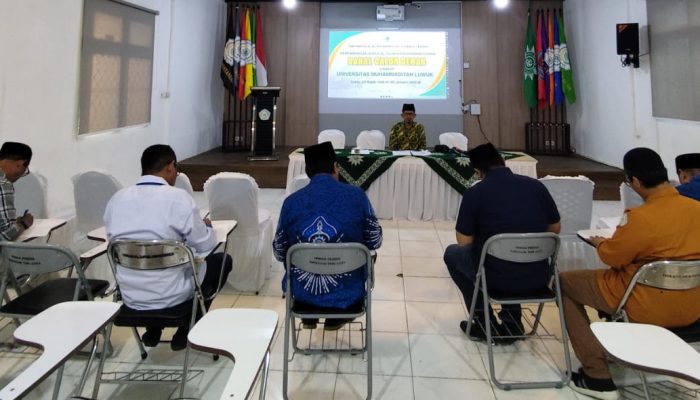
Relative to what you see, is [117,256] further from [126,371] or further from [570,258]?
[570,258]

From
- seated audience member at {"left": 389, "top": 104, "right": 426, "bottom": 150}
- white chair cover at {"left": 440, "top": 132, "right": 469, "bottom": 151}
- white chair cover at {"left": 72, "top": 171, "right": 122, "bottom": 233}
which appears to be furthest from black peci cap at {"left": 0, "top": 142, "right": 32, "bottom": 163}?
white chair cover at {"left": 440, "top": 132, "right": 469, "bottom": 151}

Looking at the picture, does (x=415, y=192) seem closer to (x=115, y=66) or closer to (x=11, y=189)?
(x=11, y=189)

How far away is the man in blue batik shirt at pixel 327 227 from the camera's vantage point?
1785 mm

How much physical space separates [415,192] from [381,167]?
0.48 m

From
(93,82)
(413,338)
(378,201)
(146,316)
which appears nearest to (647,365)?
(413,338)

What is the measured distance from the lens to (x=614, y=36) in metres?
5.95

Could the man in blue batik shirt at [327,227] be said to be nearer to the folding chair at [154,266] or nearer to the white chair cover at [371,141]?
the folding chair at [154,266]

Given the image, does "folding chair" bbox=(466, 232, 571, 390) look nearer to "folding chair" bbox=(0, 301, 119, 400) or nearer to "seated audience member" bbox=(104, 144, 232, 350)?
"seated audience member" bbox=(104, 144, 232, 350)

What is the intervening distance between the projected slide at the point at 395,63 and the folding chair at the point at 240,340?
686 cm

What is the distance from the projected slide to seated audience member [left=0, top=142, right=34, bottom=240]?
19.9ft

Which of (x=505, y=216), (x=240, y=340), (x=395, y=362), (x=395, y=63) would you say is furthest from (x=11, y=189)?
(x=395, y=63)

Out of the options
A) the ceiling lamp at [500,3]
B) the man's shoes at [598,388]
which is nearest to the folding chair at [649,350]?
the man's shoes at [598,388]

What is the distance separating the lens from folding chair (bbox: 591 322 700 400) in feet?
3.76

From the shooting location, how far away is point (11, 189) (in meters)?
2.07
